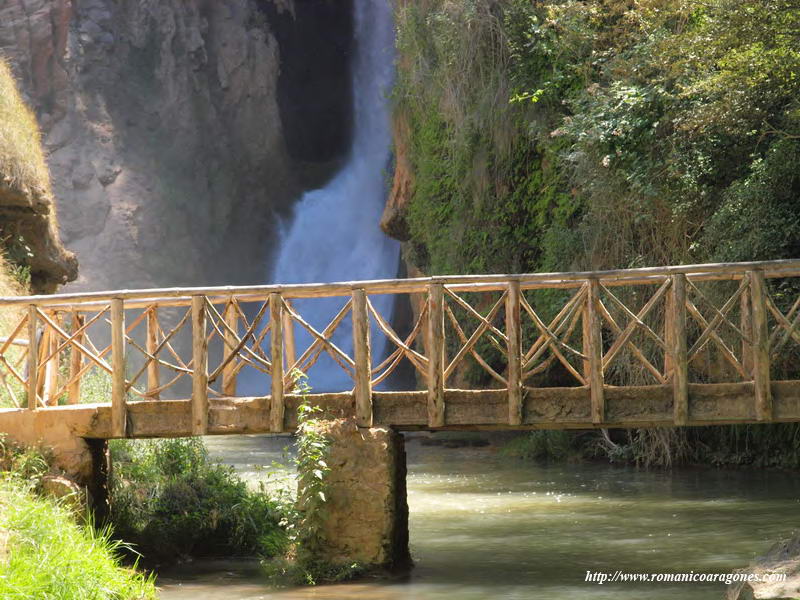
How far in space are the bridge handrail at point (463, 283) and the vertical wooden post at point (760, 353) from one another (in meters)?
0.13

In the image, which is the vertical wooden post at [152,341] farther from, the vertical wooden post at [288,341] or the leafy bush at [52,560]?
the leafy bush at [52,560]

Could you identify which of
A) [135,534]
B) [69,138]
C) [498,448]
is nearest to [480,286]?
[135,534]

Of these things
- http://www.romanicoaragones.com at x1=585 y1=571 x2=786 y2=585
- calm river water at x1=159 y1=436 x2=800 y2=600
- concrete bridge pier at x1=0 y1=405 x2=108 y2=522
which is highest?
concrete bridge pier at x1=0 y1=405 x2=108 y2=522

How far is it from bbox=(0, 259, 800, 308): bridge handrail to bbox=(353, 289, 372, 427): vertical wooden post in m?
0.15

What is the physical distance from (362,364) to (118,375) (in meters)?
2.34

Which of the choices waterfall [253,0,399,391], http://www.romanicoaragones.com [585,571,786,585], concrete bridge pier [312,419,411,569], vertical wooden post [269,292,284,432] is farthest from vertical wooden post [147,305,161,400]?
waterfall [253,0,399,391]

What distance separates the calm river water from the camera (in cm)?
863

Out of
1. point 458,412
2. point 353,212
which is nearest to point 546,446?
point 458,412

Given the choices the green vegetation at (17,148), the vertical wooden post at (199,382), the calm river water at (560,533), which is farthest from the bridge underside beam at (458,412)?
the green vegetation at (17,148)

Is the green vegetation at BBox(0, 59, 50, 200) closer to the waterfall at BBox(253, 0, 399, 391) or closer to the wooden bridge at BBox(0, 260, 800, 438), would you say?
the wooden bridge at BBox(0, 260, 800, 438)

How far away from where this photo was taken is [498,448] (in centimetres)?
1884

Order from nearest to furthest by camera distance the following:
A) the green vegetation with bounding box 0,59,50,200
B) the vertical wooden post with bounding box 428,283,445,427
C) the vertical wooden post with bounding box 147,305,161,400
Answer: the vertical wooden post with bounding box 428,283,445,427 < the vertical wooden post with bounding box 147,305,161,400 < the green vegetation with bounding box 0,59,50,200

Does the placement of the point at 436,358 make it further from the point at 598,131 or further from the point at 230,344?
the point at 598,131

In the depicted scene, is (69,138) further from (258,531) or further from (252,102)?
(258,531)
